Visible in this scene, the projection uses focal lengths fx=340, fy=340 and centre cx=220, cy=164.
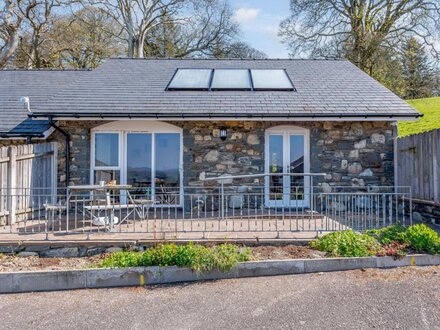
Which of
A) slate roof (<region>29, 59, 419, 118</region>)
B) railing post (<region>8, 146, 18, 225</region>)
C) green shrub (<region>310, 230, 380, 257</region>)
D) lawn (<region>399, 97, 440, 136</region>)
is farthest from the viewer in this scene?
lawn (<region>399, 97, 440, 136</region>)

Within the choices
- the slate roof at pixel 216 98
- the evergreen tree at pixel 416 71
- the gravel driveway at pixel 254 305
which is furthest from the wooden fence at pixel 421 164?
the evergreen tree at pixel 416 71

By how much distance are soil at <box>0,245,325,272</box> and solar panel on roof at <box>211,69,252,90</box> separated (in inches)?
244

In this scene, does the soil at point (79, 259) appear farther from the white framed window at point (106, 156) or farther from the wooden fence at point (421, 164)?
the white framed window at point (106, 156)

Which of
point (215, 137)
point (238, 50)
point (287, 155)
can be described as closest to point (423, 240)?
point (287, 155)

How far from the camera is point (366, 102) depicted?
9.66 m

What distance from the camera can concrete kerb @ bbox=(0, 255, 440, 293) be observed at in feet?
15.9

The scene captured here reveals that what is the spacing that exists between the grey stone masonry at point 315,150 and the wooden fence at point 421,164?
642 mm

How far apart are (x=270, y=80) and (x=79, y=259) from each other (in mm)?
8213

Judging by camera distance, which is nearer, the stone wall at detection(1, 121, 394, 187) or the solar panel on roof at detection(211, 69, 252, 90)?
the stone wall at detection(1, 121, 394, 187)

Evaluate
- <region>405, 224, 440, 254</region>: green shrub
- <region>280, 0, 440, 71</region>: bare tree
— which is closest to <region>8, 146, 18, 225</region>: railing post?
<region>405, 224, 440, 254</region>: green shrub

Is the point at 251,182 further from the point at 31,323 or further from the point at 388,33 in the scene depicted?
the point at 388,33

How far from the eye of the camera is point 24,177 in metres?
8.07

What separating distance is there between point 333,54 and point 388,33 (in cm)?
340

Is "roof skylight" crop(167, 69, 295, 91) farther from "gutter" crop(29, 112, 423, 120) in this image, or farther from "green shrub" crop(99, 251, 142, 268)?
"green shrub" crop(99, 251, 142, 268)
